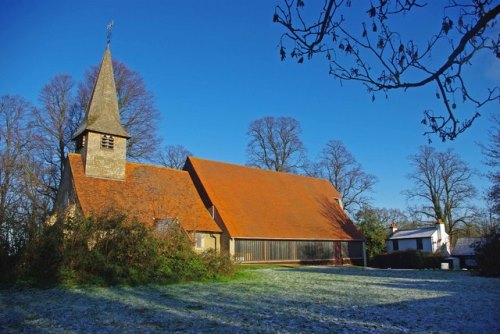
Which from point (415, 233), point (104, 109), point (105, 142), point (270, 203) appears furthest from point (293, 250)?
point (415, 233)

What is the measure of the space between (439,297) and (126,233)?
10.8 m

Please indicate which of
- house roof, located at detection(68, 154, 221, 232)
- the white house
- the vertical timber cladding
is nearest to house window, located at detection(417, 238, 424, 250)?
the white house

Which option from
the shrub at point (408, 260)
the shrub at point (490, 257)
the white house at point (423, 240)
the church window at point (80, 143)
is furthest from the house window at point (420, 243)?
the church window at point (80, 143)

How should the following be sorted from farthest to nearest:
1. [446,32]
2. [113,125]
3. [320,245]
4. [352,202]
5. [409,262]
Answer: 1. [352,202]
2. [409,262]
3. [320,245]
4. [113,125]
5. [446,32]

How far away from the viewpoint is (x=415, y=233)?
4606 centimetres

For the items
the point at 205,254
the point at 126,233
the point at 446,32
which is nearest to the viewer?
the point at 446,32

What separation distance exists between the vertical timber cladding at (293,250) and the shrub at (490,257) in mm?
13158

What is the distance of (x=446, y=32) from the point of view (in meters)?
3.86

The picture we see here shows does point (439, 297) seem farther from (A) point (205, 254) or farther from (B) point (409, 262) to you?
(B) point (409, 262)

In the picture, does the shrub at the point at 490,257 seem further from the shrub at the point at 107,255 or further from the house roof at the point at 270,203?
the shrub at the point at 107,255

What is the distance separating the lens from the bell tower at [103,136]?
2611 centimetres

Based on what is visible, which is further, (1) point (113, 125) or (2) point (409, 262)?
(2) point (409, 262)

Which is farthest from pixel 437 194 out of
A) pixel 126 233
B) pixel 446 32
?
pixel 446 32

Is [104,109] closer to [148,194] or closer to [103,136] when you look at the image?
[103,136]
